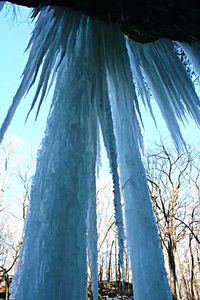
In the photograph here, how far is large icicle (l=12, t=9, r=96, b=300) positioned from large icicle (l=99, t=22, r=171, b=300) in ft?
0.65

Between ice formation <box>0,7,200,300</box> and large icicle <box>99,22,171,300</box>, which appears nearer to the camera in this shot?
ice formation <box>0,7,200,300</box>

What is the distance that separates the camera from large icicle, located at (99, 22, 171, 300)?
134 cm

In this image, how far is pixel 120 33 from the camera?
1.69m

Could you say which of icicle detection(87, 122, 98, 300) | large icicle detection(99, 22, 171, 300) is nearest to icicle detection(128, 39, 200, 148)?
large icicle detection(99, 22, 171, 300)

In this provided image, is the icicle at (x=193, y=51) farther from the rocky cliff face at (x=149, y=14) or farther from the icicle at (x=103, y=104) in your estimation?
the icicle at (x=103, y=104)

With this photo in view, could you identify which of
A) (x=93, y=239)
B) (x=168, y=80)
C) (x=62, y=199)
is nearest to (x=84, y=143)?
(x=62, y=199)

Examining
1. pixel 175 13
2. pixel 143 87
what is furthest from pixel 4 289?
pixel 175 13

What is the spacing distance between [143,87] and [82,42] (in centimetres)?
64

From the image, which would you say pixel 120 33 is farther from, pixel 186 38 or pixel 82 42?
pixel 186 38

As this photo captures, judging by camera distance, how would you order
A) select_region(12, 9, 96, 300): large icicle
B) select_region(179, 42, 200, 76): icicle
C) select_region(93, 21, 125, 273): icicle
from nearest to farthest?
select_region(12, 9, 96, 300): large icicle, select_region(93, 21, 125, 273): icicle, select_region(179, 42, 200, 76): icicle

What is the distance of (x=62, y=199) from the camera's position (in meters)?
1.23

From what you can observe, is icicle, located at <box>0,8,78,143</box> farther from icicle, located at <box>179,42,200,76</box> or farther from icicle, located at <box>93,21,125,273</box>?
icicle, located at <box>179,42,200,76</box>

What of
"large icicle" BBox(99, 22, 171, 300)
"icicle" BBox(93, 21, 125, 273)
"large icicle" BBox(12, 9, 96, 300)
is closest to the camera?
"large icicle" BBox(12, 9, 96, 300)

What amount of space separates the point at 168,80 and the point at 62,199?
3.87ft
